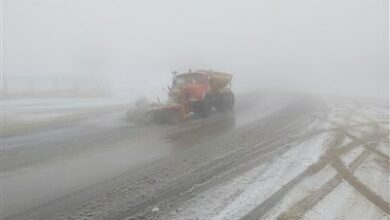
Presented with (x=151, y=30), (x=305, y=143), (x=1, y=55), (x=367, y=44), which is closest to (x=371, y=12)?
(x=367, y=44)

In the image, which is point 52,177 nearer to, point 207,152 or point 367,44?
point 207,152

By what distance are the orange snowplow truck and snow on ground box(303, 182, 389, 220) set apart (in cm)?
→ 980

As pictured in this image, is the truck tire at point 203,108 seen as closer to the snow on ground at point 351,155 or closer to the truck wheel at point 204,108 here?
the truck wheel at point 204,108

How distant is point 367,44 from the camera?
61.1 m

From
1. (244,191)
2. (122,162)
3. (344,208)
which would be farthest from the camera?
(122,162)

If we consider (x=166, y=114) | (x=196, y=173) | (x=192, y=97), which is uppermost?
(x=192, y=97)

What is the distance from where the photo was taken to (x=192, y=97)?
18.9 meters

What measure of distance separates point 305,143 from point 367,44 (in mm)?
53991

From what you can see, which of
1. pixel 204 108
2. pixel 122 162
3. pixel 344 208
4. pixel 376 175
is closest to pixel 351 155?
pixel 376 175

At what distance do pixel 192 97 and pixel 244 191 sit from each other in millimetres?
11756

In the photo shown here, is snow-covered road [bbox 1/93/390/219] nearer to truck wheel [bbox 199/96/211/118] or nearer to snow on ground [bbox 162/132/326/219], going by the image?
snow on ground [bbox 162/132/326/219]

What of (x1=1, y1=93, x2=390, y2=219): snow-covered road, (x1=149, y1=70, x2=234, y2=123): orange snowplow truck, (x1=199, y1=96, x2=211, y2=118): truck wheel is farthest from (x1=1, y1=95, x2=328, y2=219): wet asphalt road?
(x1=199, y1=96, x2=211, y2=118): truck wheel

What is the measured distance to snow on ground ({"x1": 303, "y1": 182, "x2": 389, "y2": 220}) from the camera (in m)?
6.36

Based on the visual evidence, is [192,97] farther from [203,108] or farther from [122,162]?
[122,162]
